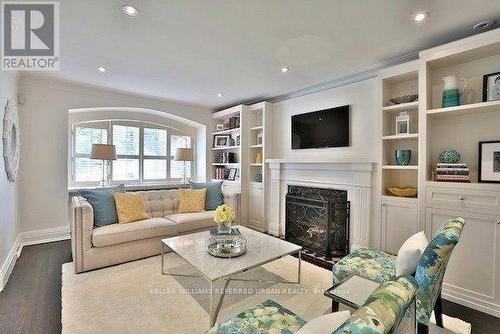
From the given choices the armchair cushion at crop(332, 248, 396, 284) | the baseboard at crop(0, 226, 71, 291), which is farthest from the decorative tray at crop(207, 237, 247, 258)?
the baseboard at crop(0, 226, 71, 291)

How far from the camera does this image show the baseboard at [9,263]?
2.43 m

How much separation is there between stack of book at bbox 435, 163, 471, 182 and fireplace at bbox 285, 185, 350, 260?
1193mm

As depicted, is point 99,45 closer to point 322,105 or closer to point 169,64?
point 169,64

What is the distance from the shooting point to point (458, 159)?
246cm

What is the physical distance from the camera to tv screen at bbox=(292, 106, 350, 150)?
11.7 feet

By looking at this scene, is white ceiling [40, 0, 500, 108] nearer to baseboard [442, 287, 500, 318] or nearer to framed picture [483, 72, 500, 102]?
framed picture [483, 72, 500, 102]

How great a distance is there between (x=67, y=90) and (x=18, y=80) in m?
0.58

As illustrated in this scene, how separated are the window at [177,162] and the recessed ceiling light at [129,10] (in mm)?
3591

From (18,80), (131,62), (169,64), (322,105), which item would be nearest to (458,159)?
(322,105)

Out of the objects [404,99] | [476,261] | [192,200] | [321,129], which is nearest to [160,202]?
[192,200]

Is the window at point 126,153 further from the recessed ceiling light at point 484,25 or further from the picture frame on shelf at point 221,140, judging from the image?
the recessed ceiling light at point 484,25

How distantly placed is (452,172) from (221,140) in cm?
406

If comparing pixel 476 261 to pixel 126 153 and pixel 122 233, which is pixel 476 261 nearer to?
pixel 122 233

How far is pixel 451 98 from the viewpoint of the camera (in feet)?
7.86
